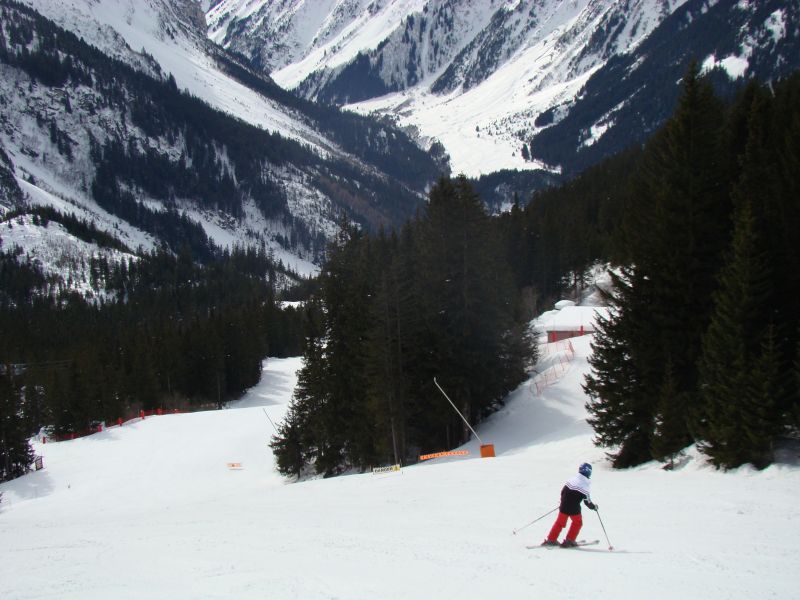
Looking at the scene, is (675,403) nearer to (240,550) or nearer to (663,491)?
(663,491)

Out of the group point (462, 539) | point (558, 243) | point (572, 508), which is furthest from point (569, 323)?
point (572, 508)

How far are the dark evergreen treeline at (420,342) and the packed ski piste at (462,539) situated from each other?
203 inches

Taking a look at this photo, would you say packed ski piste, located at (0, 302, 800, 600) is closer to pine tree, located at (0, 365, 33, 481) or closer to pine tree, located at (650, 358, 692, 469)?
pine tree, located at (650, 358, 692, 469)

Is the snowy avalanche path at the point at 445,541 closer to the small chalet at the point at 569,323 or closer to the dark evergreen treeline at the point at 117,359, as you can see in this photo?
the small chalet at the point at 569,323

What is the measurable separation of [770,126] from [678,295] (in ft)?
24.3

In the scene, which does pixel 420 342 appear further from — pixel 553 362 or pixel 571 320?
pixel 571 320

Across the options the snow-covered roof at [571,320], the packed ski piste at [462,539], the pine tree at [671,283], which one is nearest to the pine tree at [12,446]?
the packed ski piste at [462,539]

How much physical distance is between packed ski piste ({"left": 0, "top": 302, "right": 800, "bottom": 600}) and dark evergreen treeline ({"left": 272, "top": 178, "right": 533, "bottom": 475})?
5164 mm

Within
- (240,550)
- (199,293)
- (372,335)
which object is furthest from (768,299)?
(199,293)

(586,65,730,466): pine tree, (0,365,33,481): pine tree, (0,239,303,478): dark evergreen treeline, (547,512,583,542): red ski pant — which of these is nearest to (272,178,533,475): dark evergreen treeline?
(586,65,730,466): pine tree

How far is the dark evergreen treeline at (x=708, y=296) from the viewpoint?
16906 mm

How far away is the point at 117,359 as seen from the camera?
79.6 m

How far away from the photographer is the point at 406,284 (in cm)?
3244

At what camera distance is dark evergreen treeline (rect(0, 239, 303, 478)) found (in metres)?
62.9
